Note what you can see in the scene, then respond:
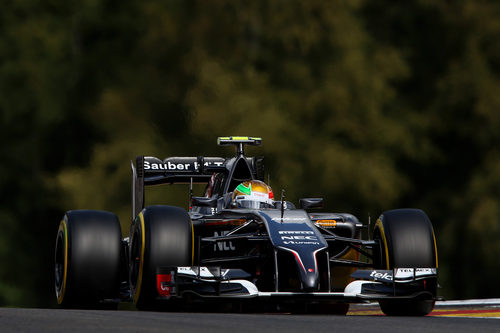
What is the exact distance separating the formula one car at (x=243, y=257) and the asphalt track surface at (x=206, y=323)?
100cm

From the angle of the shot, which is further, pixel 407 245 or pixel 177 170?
pixel 177 170

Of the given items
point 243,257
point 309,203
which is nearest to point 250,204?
point 309,203

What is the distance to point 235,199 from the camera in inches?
496

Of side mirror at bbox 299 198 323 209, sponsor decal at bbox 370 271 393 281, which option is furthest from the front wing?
side mirror at bbox 299 198 323 209

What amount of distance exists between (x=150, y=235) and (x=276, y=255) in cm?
115

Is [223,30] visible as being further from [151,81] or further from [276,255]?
[276,255]

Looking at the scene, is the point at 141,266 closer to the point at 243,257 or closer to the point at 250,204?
the point at 243,257

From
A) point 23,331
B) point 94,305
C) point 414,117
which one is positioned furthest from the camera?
point 414,117

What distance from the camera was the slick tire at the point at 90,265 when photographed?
1194 centimetres

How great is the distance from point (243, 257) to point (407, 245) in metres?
1.55

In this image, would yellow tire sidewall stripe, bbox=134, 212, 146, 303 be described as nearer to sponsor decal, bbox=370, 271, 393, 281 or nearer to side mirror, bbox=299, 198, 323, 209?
sponsor decal, bbox=370, 271, 393, 281

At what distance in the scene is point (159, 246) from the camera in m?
10.8

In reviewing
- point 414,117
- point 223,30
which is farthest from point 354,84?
point 223,30

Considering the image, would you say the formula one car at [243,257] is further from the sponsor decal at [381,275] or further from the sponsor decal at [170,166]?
the sponsor decal at [170,166]
